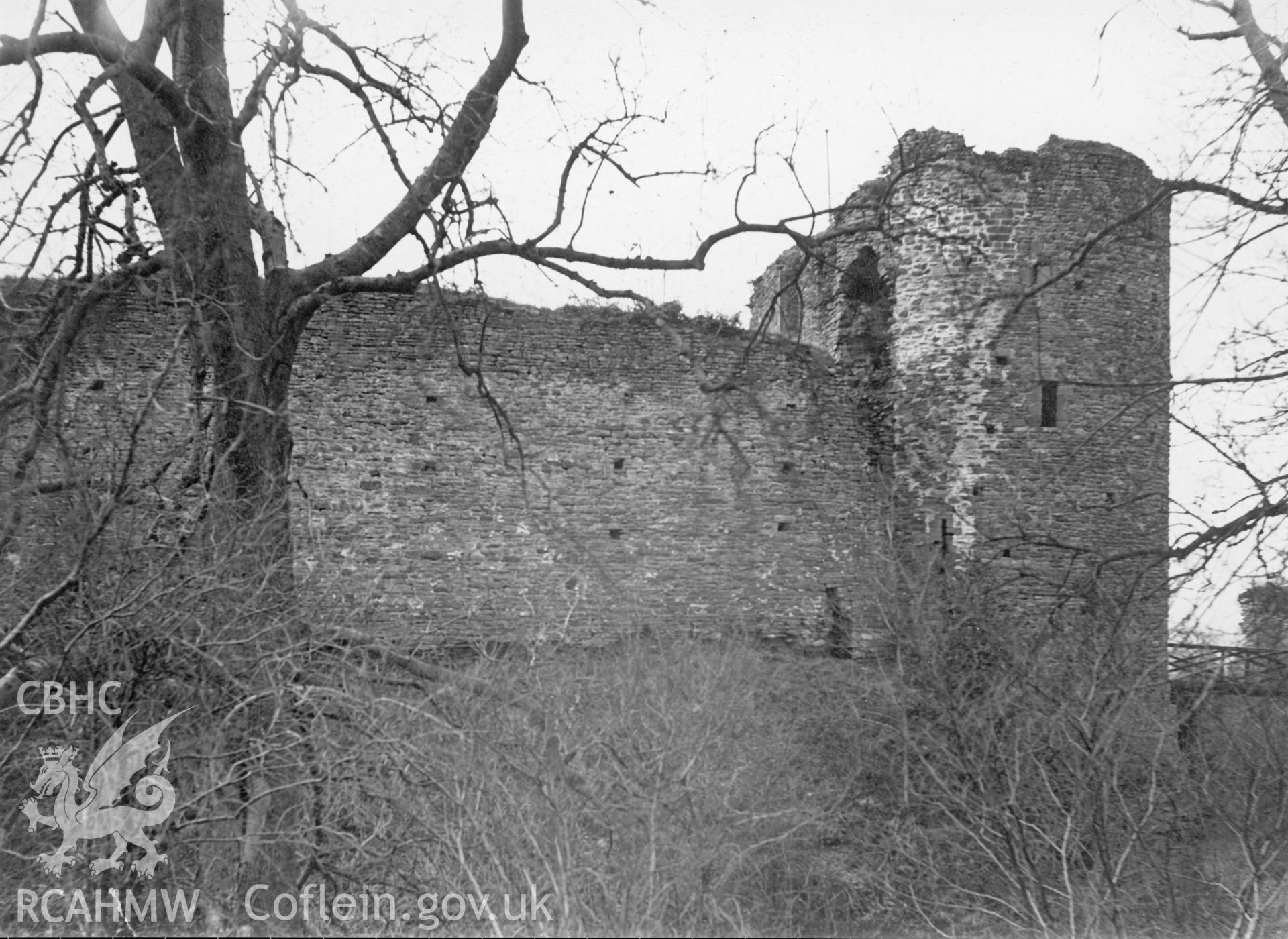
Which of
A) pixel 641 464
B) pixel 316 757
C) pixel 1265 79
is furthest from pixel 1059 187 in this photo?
pixel 316 757

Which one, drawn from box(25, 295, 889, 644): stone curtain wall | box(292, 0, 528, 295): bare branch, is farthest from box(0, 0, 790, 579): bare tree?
box(25, 295, 889, 644): stone curtain wall

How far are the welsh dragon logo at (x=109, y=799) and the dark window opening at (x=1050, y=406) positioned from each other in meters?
10.1

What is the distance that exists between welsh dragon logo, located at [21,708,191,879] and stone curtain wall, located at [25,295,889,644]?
6.18 m

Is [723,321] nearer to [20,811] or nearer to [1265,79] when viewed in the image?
[1265,79]

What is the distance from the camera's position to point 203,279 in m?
5.85

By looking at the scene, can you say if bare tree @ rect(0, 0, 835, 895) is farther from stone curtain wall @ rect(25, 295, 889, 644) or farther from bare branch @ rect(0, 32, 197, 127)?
stone curtain wall @ rect(25, 295, 889, 644)

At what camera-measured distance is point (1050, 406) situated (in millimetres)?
12930

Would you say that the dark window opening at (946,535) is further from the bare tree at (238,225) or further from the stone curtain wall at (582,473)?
the bare tree at (238,225)

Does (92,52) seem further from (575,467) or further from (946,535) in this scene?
(946,535)

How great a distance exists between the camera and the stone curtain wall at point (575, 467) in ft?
38.8

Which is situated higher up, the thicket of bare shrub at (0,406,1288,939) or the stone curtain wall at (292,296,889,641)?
the stone curtain wall at (292,296,889,641)

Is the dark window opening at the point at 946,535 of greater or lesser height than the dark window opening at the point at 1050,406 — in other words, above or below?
below

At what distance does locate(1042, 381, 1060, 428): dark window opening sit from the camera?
12867mm

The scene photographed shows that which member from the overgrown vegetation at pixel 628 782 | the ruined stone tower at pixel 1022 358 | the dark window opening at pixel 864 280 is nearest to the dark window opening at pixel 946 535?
the ruined stone tower at pixel 1022 358
